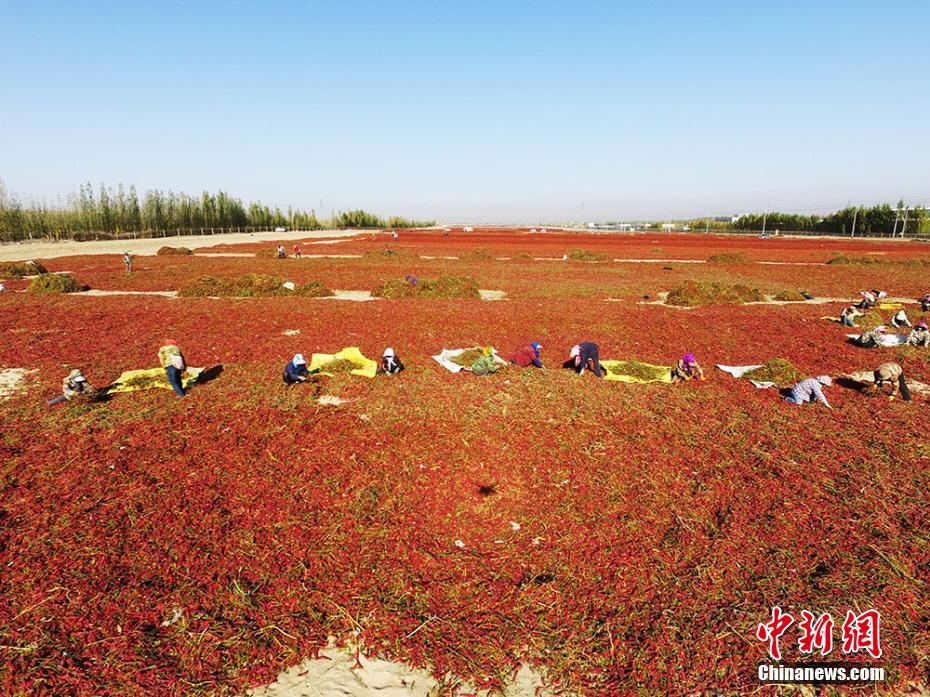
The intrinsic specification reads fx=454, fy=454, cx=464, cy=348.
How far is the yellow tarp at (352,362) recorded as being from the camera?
1262cm

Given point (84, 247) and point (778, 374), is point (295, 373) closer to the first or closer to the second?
point (778, 374)

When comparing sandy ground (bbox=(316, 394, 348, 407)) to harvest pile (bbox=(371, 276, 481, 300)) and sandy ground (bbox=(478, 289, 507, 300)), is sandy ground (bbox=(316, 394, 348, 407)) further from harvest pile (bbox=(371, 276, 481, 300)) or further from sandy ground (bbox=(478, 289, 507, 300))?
sandy ground (bbox=(478, 289, 507, 300))

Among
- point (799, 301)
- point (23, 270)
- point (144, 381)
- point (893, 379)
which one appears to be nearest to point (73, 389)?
point (144, 381)

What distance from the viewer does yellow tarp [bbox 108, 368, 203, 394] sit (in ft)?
37.3

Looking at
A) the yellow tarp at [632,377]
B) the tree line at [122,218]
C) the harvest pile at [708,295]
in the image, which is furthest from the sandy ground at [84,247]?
the yellow tarp at [632,377]

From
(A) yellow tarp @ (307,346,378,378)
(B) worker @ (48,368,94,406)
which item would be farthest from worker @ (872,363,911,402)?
(B) worker @ (48,368,94,406)

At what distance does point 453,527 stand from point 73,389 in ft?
31.8

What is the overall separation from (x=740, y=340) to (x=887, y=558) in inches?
498

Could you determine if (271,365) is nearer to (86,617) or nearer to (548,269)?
(86,617)

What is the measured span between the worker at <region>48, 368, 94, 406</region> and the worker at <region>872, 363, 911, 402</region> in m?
19.1

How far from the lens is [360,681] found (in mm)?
4508

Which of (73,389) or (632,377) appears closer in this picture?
(73,389)

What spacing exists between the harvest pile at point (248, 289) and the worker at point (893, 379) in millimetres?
24779

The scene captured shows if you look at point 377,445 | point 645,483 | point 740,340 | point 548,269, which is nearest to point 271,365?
point 377,445
